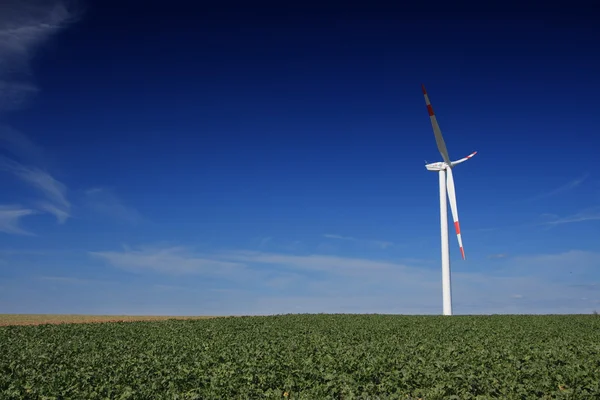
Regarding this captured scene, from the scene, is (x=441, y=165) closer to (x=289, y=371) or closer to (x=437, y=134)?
(x=437, y=134)

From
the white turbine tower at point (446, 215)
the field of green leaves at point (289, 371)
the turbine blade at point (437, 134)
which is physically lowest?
the field of green leaves at point (289, 371)

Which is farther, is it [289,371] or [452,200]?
[452,200]

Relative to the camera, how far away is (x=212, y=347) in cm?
2397

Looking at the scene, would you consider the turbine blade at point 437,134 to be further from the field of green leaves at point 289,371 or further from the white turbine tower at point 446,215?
the field of green leaves at point 289,371

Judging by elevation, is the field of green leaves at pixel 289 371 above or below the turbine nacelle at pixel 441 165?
below

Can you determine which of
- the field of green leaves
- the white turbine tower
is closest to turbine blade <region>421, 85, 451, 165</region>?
the white turbine tower

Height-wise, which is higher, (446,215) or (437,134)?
(437,134)

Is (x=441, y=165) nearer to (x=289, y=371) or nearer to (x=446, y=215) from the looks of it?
(x=446, y=215)

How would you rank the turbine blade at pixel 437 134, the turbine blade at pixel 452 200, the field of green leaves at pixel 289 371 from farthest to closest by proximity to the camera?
the turbine blade at pixel 452 200
the turbine blade at pixel 437 134
the field of green leaves at pixel 289 371

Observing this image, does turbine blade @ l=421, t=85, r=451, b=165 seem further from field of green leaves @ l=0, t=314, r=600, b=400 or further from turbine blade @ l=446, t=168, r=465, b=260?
field of green leaves @ l=0, t=314, r=600, b=400

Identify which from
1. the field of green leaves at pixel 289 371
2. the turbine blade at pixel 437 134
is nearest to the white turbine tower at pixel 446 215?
the turbine blade at pixel 437 134

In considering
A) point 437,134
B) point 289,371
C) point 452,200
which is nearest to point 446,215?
point 452,200

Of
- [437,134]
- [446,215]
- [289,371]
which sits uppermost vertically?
[437,134]

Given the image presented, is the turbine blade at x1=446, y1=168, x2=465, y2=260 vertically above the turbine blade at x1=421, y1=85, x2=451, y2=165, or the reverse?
the turbine blade at x1=421, y1=85, x2=451, y2=165
